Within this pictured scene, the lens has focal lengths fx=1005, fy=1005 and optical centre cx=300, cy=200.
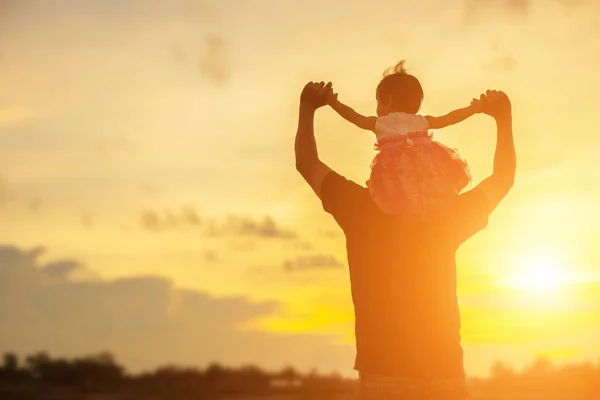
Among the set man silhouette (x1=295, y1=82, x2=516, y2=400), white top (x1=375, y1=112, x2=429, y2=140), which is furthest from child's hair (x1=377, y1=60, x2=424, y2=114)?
man silhouette (x1=295, y1=82, x2=516, y2=400)

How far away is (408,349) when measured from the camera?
5.80m

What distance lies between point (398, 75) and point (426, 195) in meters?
0.78

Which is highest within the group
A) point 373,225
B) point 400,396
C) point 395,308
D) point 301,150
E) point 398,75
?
point 398,75

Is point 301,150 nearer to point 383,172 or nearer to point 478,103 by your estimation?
point 383,172

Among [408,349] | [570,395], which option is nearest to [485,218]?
[408,349]

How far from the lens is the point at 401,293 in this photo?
5.88 m

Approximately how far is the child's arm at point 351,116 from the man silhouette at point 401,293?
0.35m

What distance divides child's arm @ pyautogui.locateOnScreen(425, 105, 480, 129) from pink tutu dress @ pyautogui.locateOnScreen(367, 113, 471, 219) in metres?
0.20

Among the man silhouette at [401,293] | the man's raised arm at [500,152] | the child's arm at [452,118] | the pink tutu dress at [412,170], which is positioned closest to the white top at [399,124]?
the pink tutu dress at [412,170]

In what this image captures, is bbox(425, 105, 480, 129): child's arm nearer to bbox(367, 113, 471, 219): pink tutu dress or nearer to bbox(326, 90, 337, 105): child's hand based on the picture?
bbox(367, 113, 471, 219): pink tutu dress

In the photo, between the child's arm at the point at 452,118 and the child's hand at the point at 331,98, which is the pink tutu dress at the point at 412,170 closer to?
the child's arm at the point at 452,118

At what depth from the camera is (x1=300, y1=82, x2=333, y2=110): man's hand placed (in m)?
6.30

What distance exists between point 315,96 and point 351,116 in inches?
10.9

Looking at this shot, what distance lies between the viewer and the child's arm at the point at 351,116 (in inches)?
240
